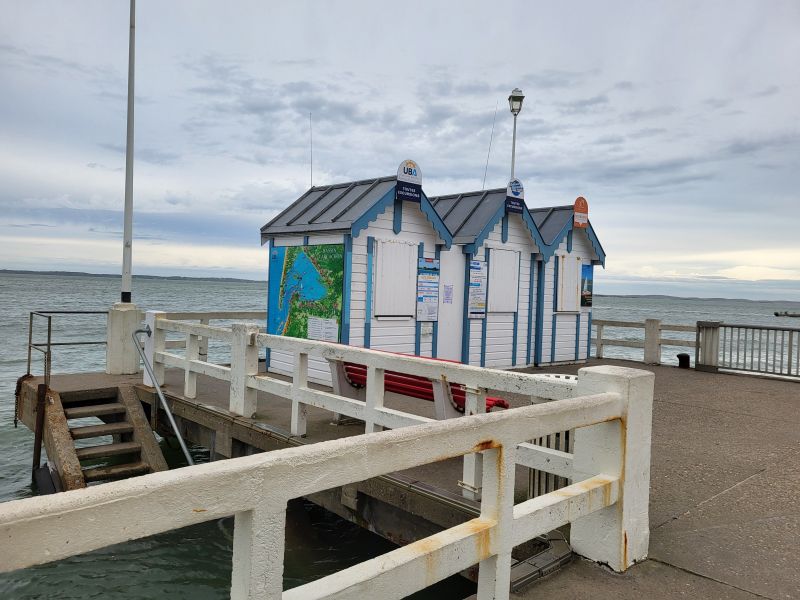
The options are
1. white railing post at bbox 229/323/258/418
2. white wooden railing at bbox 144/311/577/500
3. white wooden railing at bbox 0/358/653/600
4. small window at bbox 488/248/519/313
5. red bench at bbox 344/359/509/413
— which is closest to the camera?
white wooden railing at bbox 0/358/653/600

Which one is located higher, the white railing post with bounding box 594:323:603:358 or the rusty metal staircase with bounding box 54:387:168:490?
the white railing post with bounding box 594:323:603:358

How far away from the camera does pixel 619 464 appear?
12.1ft

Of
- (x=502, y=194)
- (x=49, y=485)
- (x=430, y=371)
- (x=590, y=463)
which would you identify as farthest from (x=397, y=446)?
(x=502, y=194)

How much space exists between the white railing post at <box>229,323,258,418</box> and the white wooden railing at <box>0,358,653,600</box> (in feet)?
8.32

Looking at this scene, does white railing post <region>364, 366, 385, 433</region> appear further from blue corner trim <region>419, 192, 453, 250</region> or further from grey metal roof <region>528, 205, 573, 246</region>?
grey metal roof <region>528, 205, 573, 246</region>

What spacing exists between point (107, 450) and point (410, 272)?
17.8 ft

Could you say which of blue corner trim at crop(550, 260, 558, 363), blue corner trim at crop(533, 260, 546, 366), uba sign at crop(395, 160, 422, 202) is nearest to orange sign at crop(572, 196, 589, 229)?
blue corner trim at crop(550, 260, 558, 363)

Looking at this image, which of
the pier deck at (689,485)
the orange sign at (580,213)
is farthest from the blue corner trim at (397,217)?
the orange sign at (580,213)

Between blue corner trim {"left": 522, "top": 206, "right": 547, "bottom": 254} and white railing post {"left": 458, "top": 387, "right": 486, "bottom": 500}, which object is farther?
blue corner trim {"left": 522, "top": 206, "right": 547, "bottom": 254}

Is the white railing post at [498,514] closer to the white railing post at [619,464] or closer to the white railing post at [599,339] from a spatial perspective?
the white railing post at [619,464]

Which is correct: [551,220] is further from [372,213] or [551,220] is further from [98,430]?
[98,430]

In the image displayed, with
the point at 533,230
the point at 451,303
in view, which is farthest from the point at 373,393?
the point at 533,230

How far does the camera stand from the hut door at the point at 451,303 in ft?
38.2

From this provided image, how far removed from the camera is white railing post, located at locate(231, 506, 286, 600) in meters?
2.01
